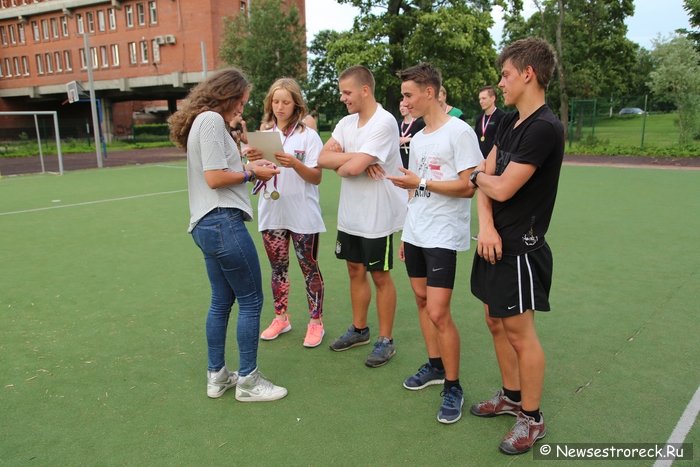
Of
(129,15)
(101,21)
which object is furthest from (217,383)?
(101,21)

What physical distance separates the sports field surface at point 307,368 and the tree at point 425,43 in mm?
19187

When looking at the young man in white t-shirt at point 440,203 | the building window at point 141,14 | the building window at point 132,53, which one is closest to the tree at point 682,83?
the young man in white t-shirt at point 440,203

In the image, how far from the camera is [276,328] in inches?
167

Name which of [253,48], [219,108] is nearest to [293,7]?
[253,48]

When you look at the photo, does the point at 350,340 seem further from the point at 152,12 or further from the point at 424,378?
the point at 152,12

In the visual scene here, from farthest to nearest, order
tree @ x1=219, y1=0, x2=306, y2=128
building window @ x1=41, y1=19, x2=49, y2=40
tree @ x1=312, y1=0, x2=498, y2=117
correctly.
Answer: building window @ x1=41, y1=19, x2=49, y2=40 < tree @ x1=219, y1=0, x2=306, y2=128 < tree @ x1=312, y1=0, x2=498, y2=117

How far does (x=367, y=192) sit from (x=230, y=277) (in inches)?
43.0

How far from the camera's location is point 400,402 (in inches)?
126

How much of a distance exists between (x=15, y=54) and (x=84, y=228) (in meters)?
51.8

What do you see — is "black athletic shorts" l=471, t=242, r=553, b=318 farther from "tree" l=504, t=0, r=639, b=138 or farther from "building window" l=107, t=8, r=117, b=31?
"building window" l=107, t=8, r=117, b=31

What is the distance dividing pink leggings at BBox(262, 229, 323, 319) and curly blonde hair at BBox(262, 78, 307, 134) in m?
0.78

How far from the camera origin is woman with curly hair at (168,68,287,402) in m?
2.88

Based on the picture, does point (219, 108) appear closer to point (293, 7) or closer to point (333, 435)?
point (333, 435)

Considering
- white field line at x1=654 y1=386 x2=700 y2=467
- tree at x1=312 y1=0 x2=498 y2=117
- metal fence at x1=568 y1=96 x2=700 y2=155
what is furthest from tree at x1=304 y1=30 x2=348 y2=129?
white field line at x1=654 y1=386 x2=700 y2=467
